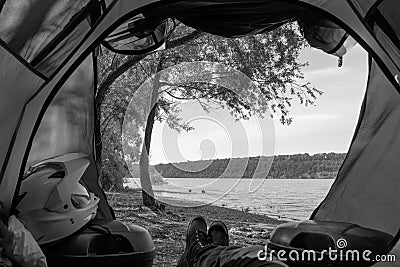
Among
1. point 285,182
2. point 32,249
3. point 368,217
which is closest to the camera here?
point 32,249

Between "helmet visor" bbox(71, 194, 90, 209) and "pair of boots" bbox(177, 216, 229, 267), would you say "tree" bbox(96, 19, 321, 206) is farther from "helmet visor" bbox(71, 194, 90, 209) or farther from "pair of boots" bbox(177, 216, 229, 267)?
"helmet visor" bbox(71, 194, 90, 209)

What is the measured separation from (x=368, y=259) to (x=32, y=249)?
98 cm

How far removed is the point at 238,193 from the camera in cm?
340

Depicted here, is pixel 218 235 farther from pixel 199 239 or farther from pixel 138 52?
pixel 138 52

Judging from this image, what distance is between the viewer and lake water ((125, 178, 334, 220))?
10.8ft

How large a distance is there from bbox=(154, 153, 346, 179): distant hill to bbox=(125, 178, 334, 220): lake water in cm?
5

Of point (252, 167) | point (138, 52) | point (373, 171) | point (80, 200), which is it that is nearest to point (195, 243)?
point (80, 200)

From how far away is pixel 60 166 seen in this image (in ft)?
5.03

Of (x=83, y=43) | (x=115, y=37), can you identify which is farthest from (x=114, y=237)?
(x=115, y=37)

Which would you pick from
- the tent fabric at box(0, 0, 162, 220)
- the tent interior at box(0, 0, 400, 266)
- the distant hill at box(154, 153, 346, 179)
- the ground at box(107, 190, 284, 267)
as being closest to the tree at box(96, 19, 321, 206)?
the distant hill at box(154, 153, 346, 179)

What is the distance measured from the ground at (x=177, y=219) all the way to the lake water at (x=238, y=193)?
51 mm

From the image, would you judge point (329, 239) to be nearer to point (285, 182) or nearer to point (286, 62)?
point (285, 182)

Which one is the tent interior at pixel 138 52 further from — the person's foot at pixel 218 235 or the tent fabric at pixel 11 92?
the person's foot at pixel 218 235

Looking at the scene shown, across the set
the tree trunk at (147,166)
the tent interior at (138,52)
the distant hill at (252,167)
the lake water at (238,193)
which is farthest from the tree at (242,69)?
the tent interior at (138,52)
